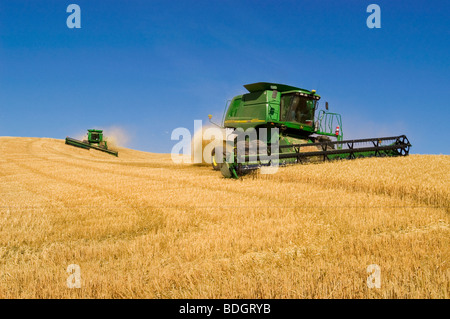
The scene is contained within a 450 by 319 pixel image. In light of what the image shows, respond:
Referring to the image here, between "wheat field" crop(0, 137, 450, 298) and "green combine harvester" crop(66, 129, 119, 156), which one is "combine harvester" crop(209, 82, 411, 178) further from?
"green combine harvester" crop(66, 129, 119, 156)

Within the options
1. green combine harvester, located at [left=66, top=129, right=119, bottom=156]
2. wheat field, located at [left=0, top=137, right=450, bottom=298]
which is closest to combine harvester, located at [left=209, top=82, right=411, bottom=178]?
wheat field, located at [left=0, top=137, right=450, bottom=298]

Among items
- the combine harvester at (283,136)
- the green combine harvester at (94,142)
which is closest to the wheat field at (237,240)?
the combine harvester at (283,136)

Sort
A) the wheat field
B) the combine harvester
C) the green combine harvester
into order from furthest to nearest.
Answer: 1. the green combine harvester
2. the combine harvester
3. the wheat field

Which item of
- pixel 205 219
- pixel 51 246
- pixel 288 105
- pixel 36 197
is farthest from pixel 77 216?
pixel 288 105

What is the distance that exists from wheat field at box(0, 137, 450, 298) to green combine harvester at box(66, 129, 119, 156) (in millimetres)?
25663

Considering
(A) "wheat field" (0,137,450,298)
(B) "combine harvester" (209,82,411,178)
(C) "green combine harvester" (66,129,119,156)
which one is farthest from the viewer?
(C) "green combine harvester" (66,129,119,156)

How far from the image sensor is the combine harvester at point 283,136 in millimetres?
11734

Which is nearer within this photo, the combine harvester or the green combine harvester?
the combine harvester

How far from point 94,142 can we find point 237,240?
34.7 metres

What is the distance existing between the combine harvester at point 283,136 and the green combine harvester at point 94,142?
76.3 feet

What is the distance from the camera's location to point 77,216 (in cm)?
617

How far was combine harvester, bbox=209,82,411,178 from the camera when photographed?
11734mm

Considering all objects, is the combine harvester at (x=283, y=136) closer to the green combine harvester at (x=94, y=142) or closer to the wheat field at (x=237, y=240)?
the wheat field at (x=237, y=240)
